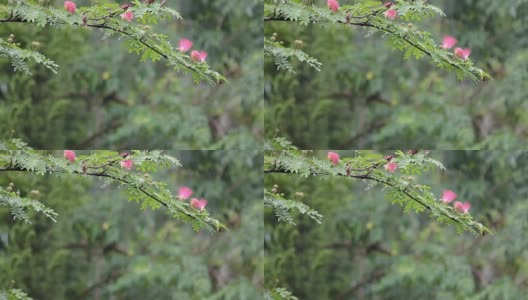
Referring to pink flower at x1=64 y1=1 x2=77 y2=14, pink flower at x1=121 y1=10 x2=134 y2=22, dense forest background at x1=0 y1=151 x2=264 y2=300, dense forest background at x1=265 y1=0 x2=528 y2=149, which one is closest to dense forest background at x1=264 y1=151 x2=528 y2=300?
dense forest background at x1=265 y1=0 x2=528 y2=149

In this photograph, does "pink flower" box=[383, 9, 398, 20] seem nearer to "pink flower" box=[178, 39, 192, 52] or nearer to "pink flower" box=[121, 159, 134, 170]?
"pink flower" box=[178, 39, 192, 52]

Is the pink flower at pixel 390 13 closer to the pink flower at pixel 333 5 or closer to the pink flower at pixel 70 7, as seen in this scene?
the pink flower at pixel 333 5

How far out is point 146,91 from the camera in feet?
13.5

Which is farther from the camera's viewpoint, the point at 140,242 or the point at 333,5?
the point at 140,242

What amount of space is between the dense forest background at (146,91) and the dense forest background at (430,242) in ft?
2.17

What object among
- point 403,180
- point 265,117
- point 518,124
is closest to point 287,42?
point 265,117

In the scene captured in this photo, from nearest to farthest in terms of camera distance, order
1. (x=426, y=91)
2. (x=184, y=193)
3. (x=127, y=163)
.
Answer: (x=127, y=163) → (x=184, y=193) → (x=426, y=91)

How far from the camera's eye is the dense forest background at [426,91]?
13.6 ft

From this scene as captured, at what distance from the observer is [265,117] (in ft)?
13.2

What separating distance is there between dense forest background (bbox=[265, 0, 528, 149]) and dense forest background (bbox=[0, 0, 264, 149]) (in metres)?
0.33

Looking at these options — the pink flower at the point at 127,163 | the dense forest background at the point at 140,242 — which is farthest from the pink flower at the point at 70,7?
the dense forest background at the point at 140,242

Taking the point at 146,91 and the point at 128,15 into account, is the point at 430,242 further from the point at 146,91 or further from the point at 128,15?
the point at 128,15

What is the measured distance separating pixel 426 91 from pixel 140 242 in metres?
1.62

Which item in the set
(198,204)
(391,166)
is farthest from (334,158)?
(198,204)
